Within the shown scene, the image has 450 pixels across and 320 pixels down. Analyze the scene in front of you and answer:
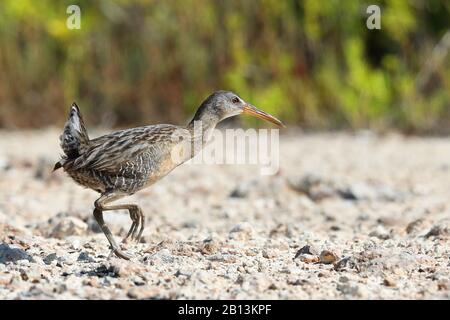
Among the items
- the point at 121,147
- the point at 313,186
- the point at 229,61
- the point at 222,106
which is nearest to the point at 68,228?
the point at 121,147

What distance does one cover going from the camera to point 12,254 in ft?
16.3

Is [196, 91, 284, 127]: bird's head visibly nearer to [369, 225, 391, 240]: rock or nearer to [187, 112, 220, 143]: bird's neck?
[187, 112, 220, 143]: bird's neck

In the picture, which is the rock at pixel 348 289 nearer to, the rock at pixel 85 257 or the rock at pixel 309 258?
the rock at pixel 309 258

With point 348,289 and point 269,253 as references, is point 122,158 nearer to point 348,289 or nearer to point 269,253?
point 269,253

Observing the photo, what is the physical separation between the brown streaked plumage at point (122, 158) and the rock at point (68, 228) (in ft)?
2.04

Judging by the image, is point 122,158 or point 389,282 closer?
point 389,282

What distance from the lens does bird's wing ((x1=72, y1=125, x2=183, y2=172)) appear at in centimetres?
541

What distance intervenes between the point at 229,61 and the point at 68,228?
21.8 ft

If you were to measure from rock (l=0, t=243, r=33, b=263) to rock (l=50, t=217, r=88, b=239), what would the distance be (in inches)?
43.3

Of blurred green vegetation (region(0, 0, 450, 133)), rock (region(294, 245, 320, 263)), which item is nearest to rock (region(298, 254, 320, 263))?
rock (region(294, 245, 320, 263))

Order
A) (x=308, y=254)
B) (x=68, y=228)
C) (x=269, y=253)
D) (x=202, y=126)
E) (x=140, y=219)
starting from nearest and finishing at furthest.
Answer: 1. (x=308, y=254)
2. (x=269, y=253)
3. (x=140, y=219)
4. (x=202, y=126)
5. (x=68, y=228)

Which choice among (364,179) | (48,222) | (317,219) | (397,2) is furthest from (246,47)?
(48,222)

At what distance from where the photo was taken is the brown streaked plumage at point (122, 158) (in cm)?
541
